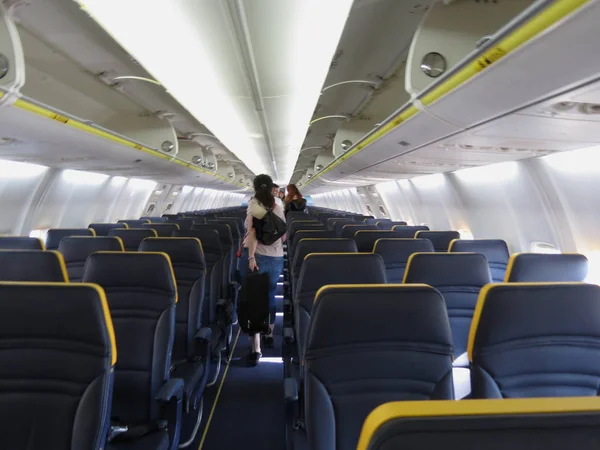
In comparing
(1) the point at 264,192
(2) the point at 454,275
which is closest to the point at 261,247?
(1) the point at 264,192

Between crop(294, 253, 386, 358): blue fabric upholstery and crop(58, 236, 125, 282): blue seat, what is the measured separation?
2.34m

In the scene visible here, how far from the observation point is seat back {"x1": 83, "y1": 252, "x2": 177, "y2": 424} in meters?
2.76

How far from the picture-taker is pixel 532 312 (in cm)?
203

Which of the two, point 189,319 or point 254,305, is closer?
point 189,319

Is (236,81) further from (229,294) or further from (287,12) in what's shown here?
(229,294)

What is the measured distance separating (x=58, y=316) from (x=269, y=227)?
304 cm

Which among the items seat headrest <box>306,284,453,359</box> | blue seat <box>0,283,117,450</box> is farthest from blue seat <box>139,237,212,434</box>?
seat headrest <box>306,284,453,359</box>

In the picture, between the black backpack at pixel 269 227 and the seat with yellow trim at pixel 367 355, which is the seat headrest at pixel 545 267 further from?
the black backpack at pixel 269 227

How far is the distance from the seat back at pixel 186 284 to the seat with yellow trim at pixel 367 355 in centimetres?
206

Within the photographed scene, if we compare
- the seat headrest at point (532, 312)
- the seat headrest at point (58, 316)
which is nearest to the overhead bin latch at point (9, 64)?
the seat headrest at point (58, 316)

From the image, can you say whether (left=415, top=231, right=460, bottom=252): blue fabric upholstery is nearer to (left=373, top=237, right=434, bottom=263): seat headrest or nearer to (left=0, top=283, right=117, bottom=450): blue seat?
(left=373, top=237, right=434, bottom=263): seat headrest

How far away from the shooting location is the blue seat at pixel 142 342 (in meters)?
2.57

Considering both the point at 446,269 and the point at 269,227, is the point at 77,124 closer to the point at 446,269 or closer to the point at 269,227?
the point at 269,227

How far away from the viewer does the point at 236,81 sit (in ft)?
13.0
